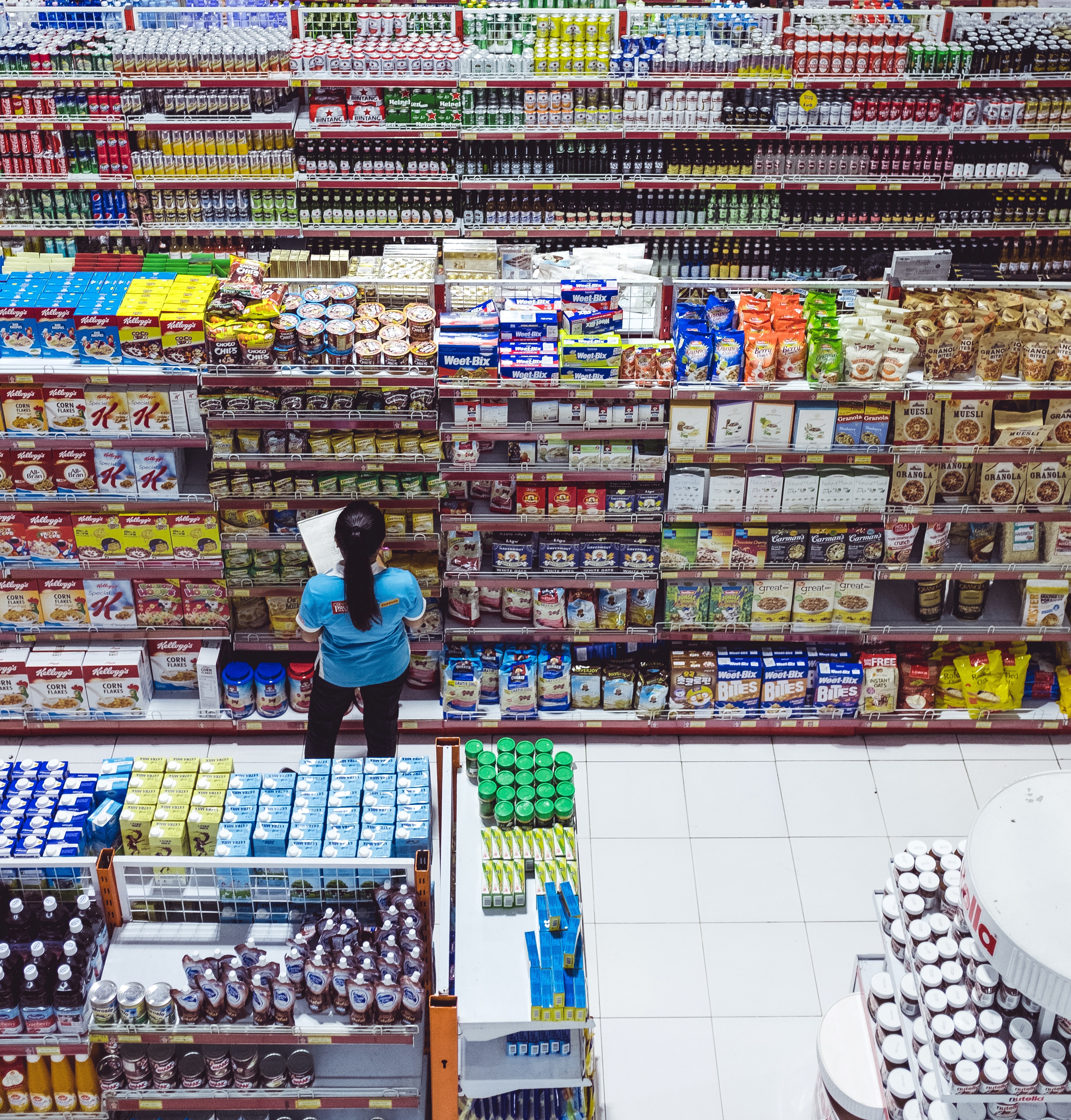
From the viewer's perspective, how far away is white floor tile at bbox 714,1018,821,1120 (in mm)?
4559

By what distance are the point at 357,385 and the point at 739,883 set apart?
2.68m

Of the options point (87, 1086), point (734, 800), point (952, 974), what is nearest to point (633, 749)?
point (734, 800)

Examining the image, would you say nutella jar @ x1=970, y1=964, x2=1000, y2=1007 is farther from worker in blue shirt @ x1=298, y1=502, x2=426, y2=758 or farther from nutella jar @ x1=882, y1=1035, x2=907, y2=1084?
worker in blue shirt @ x1=298, y1=502, x2=426, y2=758

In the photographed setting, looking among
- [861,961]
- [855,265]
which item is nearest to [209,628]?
[861,961]

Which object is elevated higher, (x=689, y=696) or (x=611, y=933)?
(x=689, y=696)

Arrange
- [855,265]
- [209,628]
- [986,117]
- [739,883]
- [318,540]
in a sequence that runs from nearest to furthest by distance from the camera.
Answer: [318,540]
[739,883]
[209,628]
[986,117]
[855,265]

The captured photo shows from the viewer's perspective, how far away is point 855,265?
8.80 m

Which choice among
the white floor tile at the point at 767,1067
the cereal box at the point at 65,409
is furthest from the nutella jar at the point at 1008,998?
the cereal box at the point at 65,409

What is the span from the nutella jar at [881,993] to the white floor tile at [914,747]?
2.53 m

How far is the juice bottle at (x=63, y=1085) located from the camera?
372cm

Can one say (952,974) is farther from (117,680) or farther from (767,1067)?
(117,680)

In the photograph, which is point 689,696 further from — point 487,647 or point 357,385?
point 357,385

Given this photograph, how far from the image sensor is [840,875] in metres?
5.52

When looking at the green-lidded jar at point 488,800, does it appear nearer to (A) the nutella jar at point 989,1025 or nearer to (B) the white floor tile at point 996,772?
(A) the nutella jar at point 989,1025
